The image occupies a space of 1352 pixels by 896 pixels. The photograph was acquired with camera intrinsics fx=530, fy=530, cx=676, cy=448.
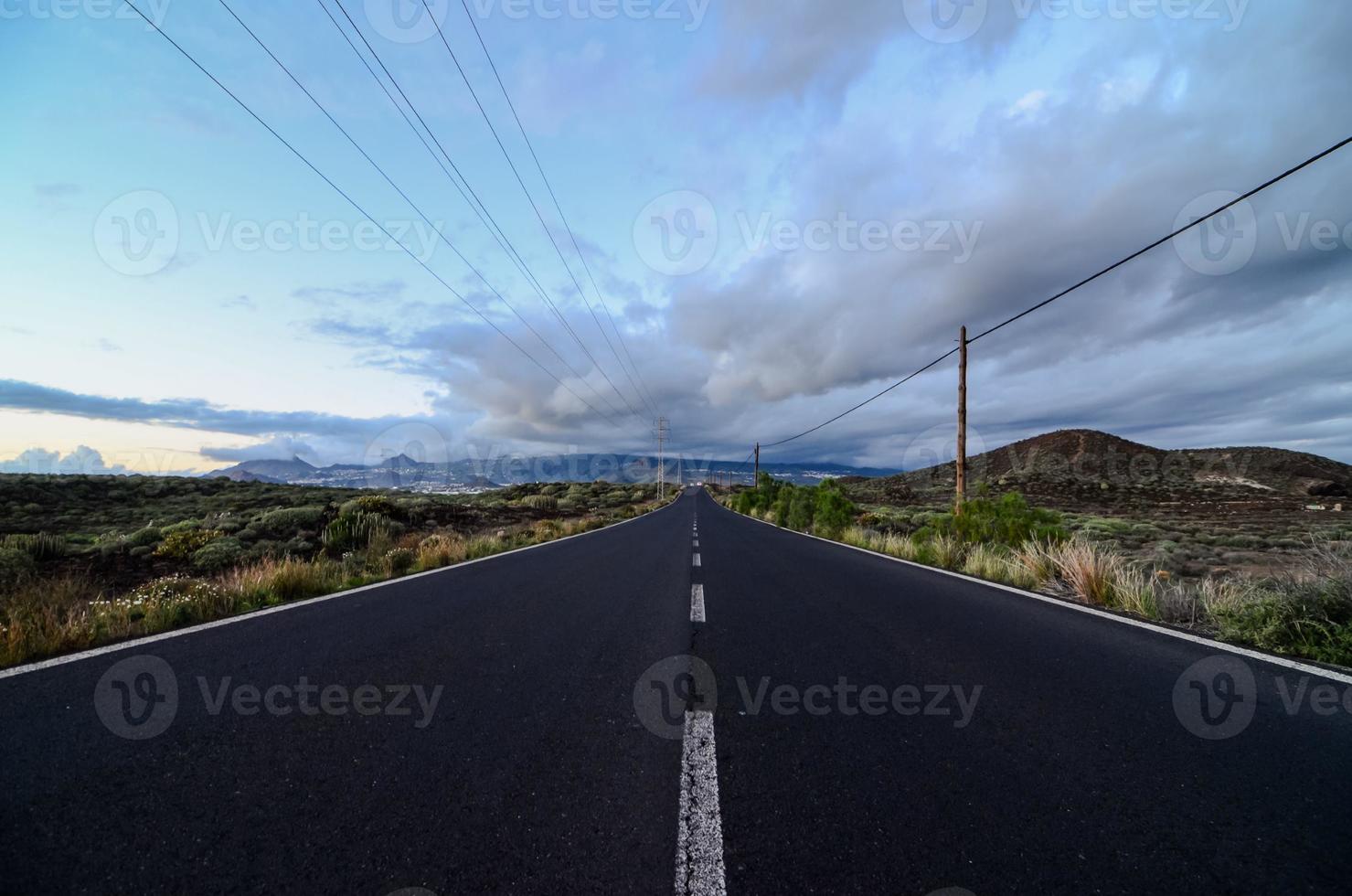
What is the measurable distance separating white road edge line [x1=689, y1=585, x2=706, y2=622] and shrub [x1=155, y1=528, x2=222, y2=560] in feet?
39.6

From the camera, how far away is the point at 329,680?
387 centimetres

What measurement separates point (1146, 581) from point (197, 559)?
18036 millimetres

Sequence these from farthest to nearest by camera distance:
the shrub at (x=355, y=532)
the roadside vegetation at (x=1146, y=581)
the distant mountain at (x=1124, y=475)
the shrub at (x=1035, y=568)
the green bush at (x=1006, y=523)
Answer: the distant mountain at (x=1124, y=475), the shrub at (x=355, y=532), the green bush at (x=1006, y=523), the shrub at (x=1035, y=568), the roadside vegetation at (x=1146, y=581)

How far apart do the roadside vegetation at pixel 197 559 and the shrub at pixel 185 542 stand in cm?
4

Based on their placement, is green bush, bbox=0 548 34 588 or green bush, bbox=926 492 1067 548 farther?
Result: green bush, bbox=926 492 1067 548

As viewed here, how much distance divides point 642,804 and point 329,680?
112 inches

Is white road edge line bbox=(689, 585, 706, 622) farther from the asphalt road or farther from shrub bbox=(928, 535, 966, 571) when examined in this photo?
shrub bbox=(928, 535, 966, 571)

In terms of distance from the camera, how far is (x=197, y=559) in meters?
11.6

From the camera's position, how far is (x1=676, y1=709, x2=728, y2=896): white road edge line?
1.83m

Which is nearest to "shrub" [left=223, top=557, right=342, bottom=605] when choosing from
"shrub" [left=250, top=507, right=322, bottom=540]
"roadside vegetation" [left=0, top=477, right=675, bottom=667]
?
"roadside vegetation" [left=0, top=477, right=675, bottom=667]

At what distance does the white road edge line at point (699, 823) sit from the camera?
72.2 inches

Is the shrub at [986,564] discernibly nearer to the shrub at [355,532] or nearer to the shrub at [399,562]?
the shrub at [399,562]

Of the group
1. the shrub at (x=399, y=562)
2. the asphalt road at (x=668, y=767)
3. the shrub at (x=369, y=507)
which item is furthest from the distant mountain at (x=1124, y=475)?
the asphalt road at (x=668, y=767)

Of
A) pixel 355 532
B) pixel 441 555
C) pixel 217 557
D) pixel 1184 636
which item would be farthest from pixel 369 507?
pixel 1184 636
